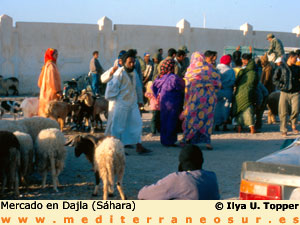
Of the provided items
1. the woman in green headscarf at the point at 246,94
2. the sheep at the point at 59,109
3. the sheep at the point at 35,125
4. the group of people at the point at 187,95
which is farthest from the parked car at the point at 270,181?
the woman in green headscarf at the point at 246,94

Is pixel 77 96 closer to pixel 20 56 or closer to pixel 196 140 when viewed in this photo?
pixel 196 140

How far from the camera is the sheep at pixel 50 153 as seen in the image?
229 inches

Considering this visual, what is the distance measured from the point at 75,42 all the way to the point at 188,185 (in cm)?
1855

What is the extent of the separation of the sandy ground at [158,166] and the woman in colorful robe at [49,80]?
1.24 metres

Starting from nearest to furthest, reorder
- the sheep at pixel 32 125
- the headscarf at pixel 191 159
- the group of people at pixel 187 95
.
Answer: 1. the headscarf at pixel 191 159
2. the sheep at pixel 32 125
3. the group of people at pixel 187 95

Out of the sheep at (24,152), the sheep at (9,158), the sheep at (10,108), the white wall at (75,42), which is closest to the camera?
the sheep at (9,158)

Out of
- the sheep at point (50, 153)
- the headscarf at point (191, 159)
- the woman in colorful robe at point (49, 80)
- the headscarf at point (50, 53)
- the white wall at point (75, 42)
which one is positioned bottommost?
the sheep at point (50, 153)

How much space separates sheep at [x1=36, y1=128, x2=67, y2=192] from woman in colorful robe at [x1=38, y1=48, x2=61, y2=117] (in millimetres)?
3145

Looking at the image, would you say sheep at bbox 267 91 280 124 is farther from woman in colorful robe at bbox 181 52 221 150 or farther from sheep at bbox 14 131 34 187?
sheep at bbox 14 131 34 187

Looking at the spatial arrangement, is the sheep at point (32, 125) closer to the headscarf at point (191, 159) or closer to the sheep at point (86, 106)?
the sheep at point (86, 106)

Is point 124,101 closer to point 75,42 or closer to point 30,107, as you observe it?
point 30,107

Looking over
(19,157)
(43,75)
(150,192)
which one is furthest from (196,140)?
(150,192)

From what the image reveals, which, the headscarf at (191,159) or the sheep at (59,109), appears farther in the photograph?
the sheep at (59,109)

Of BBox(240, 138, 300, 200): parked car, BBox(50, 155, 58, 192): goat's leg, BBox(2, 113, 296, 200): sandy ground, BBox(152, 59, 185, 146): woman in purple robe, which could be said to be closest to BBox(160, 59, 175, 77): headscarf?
BBox(152, 59, 185, 146): woman in purple robe
